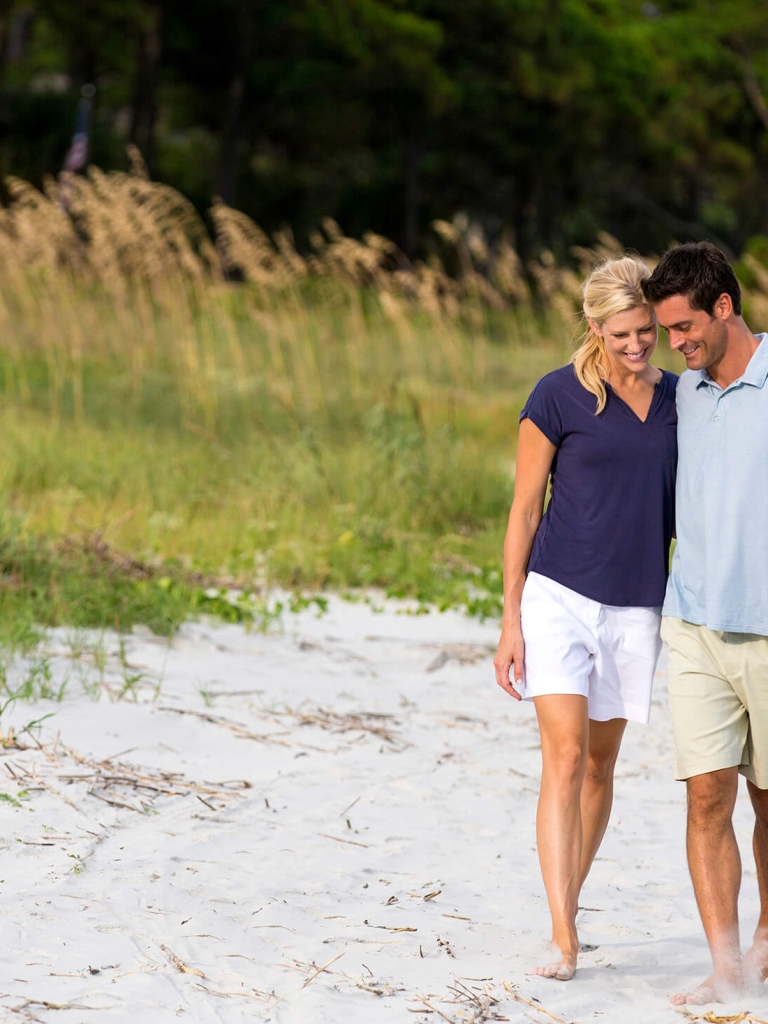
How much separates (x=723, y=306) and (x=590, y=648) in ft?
2.87

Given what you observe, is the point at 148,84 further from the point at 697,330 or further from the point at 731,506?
the point at 731,506

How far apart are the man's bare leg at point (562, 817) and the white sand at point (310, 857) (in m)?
0.10

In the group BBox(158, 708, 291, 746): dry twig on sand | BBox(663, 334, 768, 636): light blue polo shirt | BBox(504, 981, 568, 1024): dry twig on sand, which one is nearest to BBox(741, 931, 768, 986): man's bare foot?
BBox(504, 981, 568, 1024): dry twig on sand

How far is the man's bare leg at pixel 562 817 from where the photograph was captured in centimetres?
315

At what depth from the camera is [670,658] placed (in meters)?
3.25

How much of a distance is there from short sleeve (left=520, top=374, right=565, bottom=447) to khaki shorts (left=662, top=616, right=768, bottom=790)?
0.56 metres

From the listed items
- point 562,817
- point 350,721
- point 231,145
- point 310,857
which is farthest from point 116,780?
point 231,145

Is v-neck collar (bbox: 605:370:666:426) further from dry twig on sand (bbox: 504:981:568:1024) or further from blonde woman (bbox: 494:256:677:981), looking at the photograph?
dry twig on sand (bbox: 504:981:568:1024)

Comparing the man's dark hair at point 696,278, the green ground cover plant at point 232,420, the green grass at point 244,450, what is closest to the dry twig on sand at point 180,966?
the man's dark hair at point 696,278

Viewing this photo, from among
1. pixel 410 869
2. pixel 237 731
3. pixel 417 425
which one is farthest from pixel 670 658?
pixel 417 425

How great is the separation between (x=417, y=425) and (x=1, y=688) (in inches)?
191

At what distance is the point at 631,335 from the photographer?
325 cm

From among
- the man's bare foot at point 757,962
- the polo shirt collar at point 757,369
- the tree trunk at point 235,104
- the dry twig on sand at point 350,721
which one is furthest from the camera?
the tree trunk at point 235,104

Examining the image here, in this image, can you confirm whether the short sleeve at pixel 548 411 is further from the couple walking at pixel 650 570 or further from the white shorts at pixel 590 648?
the white shorts at pixel 590 648
